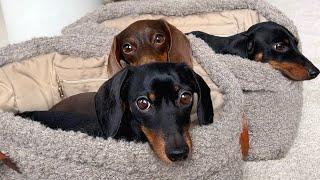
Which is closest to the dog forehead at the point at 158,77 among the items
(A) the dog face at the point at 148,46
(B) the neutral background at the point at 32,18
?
(A) the dog face at the point at 148,46

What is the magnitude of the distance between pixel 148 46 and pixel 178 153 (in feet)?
1.90

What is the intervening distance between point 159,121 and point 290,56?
0.82 m

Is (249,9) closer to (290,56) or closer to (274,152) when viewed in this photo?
(290,56)

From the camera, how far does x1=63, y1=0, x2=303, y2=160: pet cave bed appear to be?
1685 mm

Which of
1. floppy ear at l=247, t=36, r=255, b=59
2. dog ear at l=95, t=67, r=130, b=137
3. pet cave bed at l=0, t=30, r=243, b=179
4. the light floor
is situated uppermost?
dog ear at l=95, t=67, r=130, b=137

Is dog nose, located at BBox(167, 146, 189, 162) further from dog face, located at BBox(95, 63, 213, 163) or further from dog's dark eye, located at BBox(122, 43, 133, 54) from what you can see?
dog's dark eye, located at BBox(122, 43, 133, 54)

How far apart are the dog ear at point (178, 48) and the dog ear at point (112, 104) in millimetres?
427

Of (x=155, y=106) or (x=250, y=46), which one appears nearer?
(x=155, y=106)

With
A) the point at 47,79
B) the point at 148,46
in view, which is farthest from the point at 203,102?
the point at 47,79

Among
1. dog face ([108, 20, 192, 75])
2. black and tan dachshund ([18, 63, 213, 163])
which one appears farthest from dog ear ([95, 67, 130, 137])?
dog face ([108, 20, 192, 75])

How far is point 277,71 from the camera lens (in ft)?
5.68

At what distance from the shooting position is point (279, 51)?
71.4 inches

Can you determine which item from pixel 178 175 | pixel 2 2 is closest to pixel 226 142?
pixel 178 175

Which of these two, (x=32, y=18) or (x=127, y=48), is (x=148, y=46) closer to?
(x=127, y=48)
